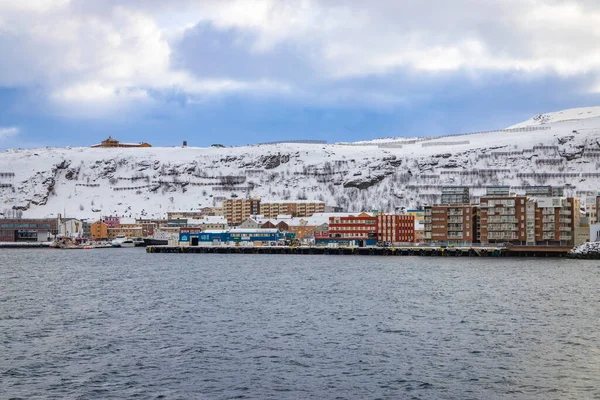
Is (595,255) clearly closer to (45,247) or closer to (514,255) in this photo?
(514,255)

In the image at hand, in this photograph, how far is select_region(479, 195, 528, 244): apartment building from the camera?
12888cm

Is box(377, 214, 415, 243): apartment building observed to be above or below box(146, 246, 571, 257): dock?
above

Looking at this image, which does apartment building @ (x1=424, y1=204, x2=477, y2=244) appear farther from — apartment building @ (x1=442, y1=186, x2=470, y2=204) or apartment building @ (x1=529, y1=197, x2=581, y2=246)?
apartment building @ (x1=529, y1=197, x2=581, y2=246)

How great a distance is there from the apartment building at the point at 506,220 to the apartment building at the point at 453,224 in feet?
11.6

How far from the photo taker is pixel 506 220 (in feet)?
423

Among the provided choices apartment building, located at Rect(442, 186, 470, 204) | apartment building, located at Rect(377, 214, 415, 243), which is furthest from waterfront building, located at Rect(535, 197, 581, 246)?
apartment building, located at Rect(377, 214, 415, 243)

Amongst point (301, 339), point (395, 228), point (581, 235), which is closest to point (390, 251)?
point (395, 228)

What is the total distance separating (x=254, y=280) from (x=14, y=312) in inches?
1164

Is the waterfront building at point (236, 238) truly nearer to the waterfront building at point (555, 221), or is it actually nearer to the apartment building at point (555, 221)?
the apartment building at point (555, 221)

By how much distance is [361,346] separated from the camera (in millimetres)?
38219

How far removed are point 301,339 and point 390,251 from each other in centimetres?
9261

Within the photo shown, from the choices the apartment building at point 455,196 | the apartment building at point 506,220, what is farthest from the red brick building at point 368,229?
the apartment building at point 506,220

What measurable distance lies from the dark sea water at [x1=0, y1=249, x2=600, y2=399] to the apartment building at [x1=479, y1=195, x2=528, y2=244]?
5673 cm

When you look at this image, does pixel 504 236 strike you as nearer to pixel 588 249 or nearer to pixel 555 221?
pixel 555 221
